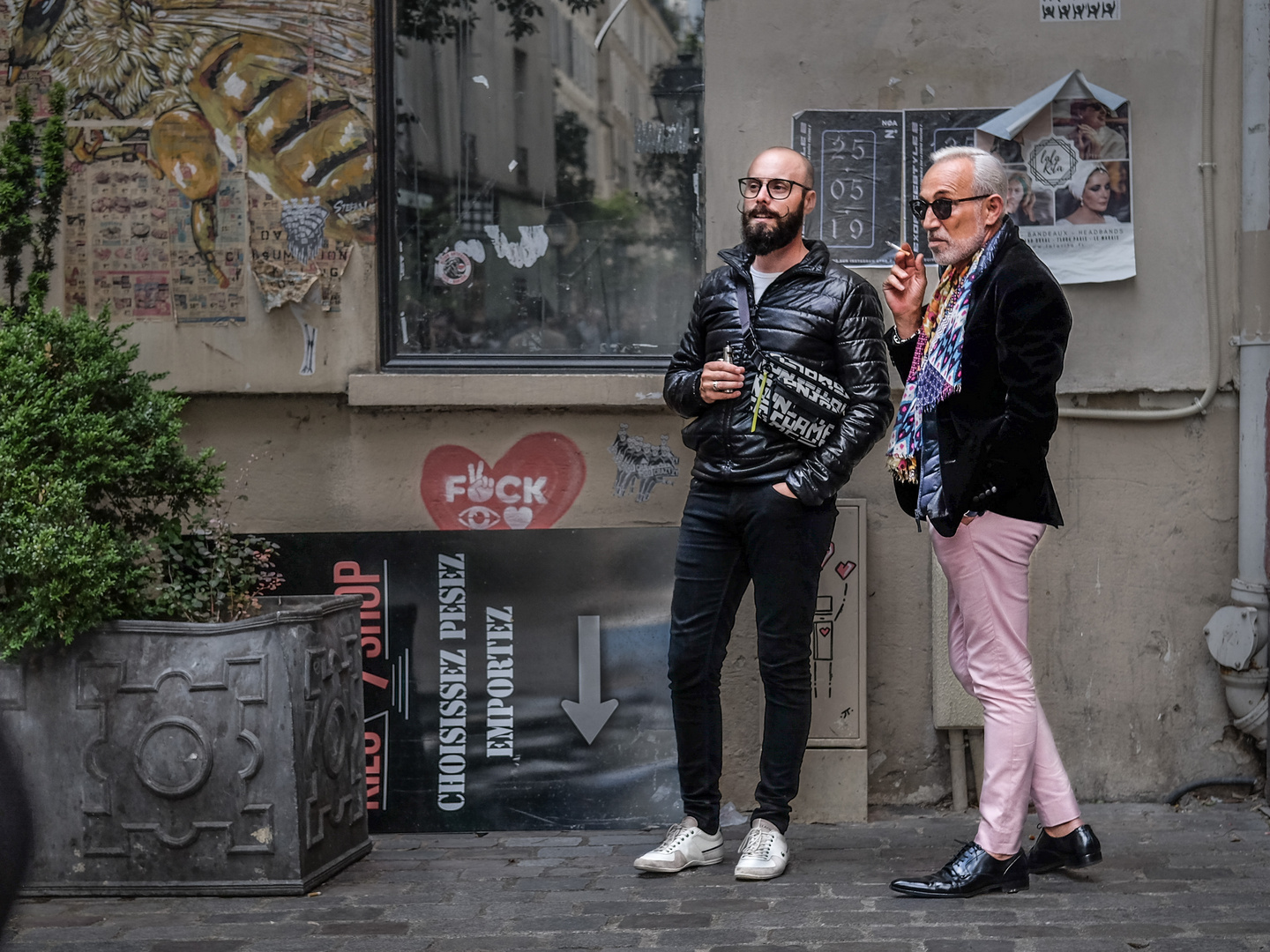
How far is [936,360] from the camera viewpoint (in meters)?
3.91

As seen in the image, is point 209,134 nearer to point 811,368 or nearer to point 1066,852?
point 811,368

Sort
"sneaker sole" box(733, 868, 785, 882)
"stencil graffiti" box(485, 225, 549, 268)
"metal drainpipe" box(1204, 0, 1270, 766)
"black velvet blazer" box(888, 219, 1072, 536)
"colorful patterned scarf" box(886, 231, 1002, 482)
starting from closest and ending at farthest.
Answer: "black velvet blazer" box(888, 219, 1072, 536) < "colorful patterned scarf" box(886, 231, 1002, 482) < "sneaker sole" box(733, 868, 785, 882) < "metal drainpipe" box(1204, 0, 1270, 766) < "stencil graffiti" box(485, 225, 549, 268)

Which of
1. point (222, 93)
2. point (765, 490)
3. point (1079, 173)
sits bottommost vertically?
point (765, 490)

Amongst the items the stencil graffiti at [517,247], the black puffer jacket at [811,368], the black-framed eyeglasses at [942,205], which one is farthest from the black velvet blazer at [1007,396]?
the stencil graffiti at [517,247]

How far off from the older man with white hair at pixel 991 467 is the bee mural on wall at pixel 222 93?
7.23 ft

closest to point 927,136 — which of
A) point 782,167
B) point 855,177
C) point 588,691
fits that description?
point 855,177

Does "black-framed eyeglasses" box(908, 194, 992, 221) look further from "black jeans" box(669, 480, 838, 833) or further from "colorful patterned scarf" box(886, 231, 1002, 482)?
"black jeans" box(669, 480, 838, 833)

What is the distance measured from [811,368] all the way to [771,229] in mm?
442

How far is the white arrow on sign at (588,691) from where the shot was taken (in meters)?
4.85

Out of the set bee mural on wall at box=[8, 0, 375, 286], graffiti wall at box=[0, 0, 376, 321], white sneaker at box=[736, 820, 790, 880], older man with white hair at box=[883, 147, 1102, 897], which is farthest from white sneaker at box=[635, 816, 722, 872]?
bee mural on wall at box=[8, 0, 375, 286]

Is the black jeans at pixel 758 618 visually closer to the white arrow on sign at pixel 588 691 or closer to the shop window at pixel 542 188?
the white arrow on sign at pixel 588 691

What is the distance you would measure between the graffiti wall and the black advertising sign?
1.03 meters

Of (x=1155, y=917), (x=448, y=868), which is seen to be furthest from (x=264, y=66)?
(x=1155, y=917)

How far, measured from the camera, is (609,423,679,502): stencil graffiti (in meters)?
5.04
